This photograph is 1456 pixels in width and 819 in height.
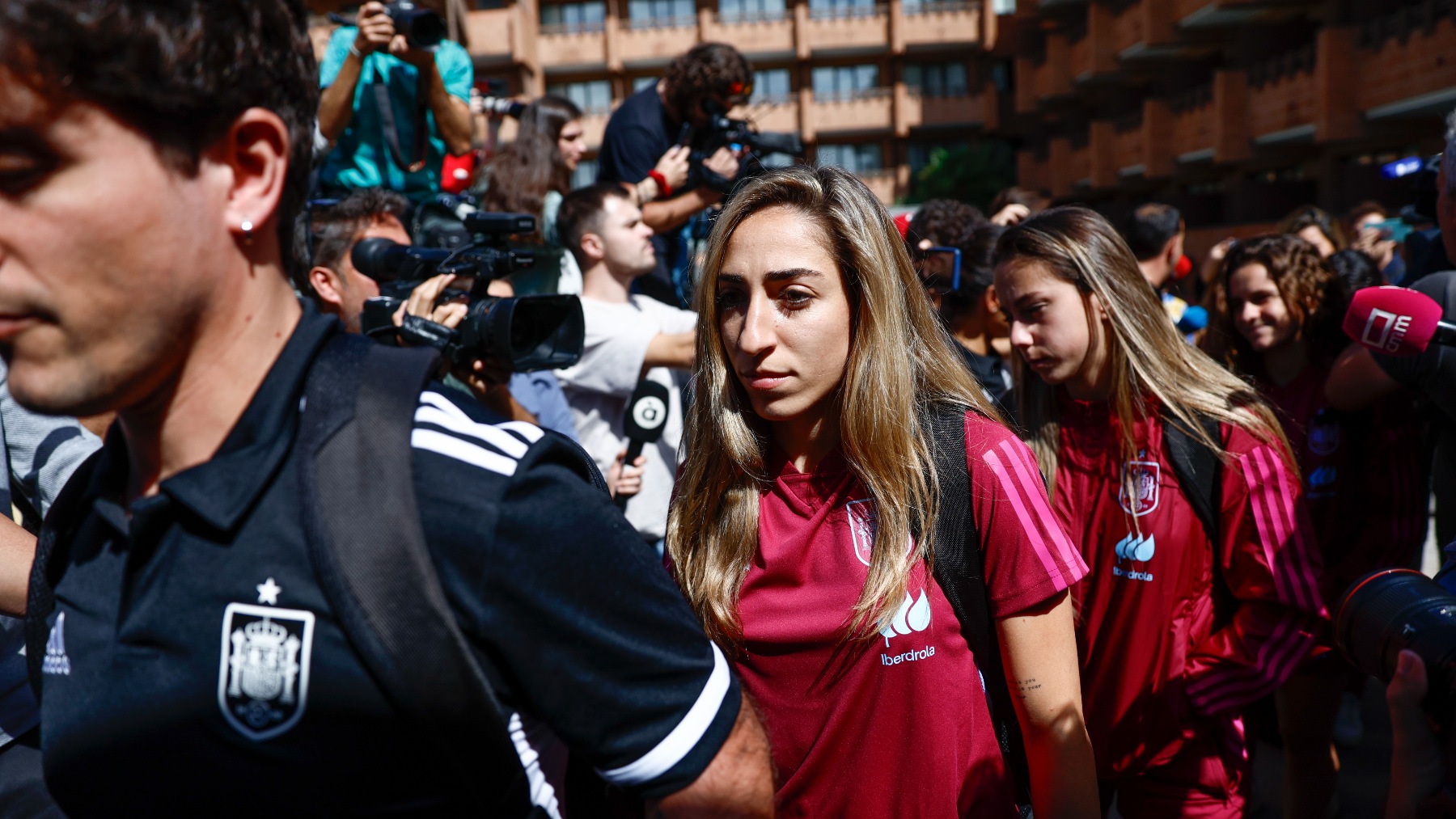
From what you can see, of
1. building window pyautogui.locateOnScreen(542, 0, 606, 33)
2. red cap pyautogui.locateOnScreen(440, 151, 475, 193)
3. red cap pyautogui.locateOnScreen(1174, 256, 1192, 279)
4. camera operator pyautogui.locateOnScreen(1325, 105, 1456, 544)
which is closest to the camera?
camera operator pyautogui.locateOnScreen(1325, 105, 1456, 544)

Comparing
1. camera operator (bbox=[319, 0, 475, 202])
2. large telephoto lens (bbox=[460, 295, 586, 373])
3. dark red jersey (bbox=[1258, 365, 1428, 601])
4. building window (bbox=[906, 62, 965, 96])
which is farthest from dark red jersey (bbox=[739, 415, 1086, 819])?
building window (bbox=[906, 62, 965, 96])

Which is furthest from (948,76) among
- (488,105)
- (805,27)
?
(488,105)

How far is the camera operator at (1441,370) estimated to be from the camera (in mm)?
2652

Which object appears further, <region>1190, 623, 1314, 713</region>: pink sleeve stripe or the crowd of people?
<region>1190, 623, 1314, 713</region>: pink sleeve stripe

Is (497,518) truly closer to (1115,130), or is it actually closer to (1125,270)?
(1125,270)

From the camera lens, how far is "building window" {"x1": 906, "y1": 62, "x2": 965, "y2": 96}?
4309 cm

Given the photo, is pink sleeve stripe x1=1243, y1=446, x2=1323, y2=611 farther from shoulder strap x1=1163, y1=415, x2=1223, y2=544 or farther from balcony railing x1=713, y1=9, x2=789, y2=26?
balcony railing x1=713, y1=9, x2=789, y2=26

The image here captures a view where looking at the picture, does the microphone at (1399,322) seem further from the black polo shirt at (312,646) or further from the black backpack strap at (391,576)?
the black backpack strap at (391,576)

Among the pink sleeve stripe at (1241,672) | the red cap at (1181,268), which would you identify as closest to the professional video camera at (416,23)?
the pink sleeve stripe at (1241,672)

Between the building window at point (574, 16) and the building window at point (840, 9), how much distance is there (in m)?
8.44

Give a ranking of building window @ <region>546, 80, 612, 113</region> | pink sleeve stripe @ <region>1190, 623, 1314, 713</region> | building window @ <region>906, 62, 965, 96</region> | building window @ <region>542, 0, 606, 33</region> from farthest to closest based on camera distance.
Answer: building window @ <region>906, 62, 965, 96</region> → building window @ <region>546, 80, 612, 113</region> → building window @ <region>542, 0, 606, 33</region> → pink sleeve stripe @ <region>1190, 623, 1314, 713</region>

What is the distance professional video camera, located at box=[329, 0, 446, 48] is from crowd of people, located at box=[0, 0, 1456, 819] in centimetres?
3

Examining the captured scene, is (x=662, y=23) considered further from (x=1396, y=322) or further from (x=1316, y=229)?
(x=1396, y=322)

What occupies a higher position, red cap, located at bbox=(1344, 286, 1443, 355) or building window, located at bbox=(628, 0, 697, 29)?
building window, located at bbox=(628, 0, 697, 29)
